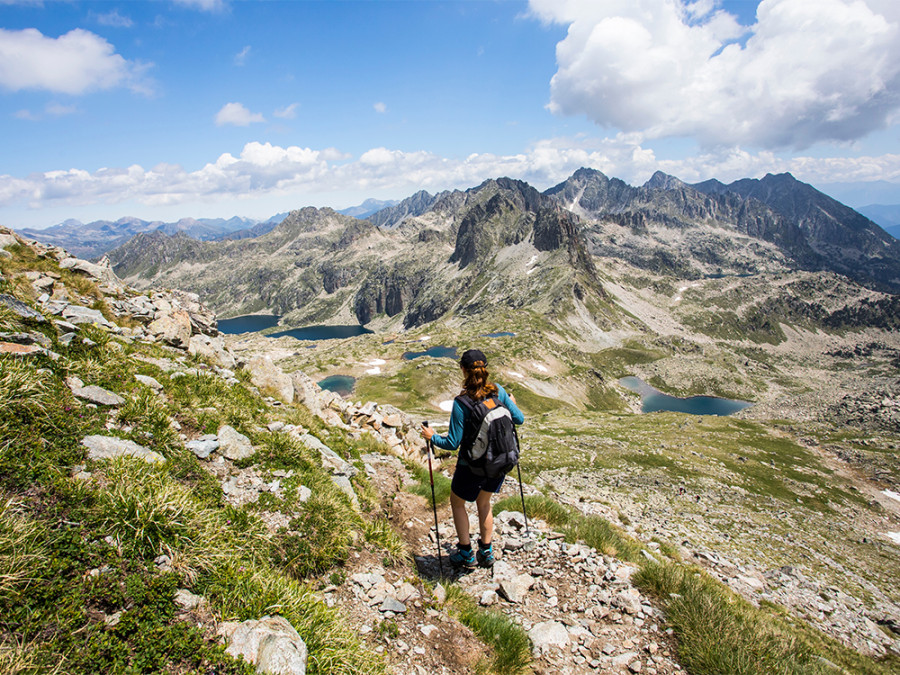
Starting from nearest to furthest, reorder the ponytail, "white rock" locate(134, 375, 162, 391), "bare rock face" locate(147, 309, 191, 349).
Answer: the ponytail
"white rock" locate(134, 375, 162, 391)
"bare rock face" locate(147, 309, 191, 349)

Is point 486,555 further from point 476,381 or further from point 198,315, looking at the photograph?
point 198,315

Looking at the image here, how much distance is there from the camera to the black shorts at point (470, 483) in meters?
8.11

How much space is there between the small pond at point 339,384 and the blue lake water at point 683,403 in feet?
371

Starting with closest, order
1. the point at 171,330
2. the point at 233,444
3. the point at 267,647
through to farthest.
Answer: the point at 267,647 → the point at 233,444 → the point at 171,330

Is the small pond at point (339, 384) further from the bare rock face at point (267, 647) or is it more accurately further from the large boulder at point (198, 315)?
the bare rock face at point (267, 647)

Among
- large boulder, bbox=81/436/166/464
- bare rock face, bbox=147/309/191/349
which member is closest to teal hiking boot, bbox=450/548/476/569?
large boulder, bbox=81/436/166/464

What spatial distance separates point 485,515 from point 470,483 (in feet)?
3.14

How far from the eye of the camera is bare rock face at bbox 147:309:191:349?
16.1 m

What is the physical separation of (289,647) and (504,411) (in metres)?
4.94

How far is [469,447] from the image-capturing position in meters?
7.81

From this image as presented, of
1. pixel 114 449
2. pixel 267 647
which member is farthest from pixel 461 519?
pixel 114 449

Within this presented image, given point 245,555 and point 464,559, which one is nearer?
point 245,555

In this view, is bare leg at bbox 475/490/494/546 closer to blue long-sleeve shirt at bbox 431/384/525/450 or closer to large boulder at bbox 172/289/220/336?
blue long-sleeve shirt at bbox 431/384/525/450

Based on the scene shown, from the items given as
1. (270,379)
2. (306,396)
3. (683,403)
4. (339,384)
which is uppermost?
(270,379)
